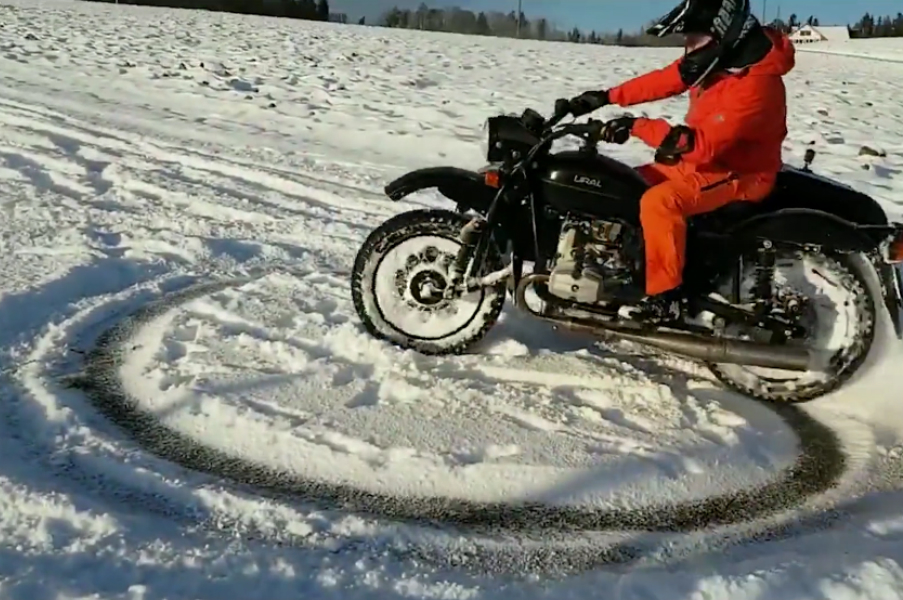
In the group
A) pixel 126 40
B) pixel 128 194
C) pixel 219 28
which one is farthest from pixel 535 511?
pixel 219 28

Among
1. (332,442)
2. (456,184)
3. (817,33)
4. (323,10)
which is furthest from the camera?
(817,33)

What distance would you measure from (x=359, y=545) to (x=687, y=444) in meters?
1.55

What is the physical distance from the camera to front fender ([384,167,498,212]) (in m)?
4.77

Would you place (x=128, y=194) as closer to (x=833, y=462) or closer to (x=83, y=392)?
(x=83, y=392)

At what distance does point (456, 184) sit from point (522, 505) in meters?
1.92

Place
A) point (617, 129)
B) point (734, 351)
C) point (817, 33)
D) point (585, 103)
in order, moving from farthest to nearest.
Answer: point (817, 33) → point (585, 103) → point (734, 351) → point (617, 129)

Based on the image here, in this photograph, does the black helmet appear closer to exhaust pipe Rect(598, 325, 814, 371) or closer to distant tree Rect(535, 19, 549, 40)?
exhaust pipe Rect(598, 325, 814, 371)

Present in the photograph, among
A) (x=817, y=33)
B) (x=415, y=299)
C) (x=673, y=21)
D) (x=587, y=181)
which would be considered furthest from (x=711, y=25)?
(x=817, y=33)

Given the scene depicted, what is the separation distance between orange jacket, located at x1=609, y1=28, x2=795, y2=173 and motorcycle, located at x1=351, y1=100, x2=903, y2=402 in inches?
8.7

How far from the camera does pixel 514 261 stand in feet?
15.6

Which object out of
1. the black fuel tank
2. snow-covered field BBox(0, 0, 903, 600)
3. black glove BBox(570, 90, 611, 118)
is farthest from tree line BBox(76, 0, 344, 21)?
the black fuel tank

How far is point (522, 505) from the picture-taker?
3443 mm

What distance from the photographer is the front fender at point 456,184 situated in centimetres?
477

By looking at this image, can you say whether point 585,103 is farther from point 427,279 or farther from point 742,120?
point 427,279
